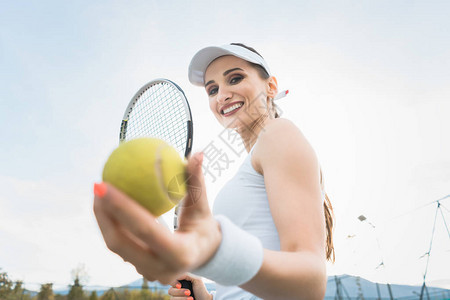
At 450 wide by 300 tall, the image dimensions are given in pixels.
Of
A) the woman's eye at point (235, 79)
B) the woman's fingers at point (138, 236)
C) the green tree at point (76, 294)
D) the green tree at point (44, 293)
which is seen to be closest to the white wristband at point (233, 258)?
the woman's fingers at point (138, 236)

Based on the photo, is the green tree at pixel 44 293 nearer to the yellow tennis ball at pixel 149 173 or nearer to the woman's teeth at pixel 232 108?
the woman's teeth at pixel 232 108

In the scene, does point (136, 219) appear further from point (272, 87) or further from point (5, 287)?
point (5, 287)

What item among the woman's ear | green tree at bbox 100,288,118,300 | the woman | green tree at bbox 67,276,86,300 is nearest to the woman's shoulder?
the woman

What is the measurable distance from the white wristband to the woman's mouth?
113 cm

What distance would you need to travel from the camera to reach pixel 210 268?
0.96 metres

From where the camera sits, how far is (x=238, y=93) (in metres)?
2.02

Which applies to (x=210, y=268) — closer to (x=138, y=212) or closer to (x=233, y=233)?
(x=233, y=233)

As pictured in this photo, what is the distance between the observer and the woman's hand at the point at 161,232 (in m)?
0.82

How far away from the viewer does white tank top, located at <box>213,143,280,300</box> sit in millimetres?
1467

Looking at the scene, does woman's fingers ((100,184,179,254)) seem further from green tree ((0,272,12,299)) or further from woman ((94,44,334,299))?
green tree ((0,272,12,299))

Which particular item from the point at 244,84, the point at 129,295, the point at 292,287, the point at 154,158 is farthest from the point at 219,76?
the point at 129,295

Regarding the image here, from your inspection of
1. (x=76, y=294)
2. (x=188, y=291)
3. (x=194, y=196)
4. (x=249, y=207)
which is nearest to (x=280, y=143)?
(x=249, y=207)

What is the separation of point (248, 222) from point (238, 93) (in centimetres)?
82

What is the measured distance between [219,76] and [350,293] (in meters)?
18.6
